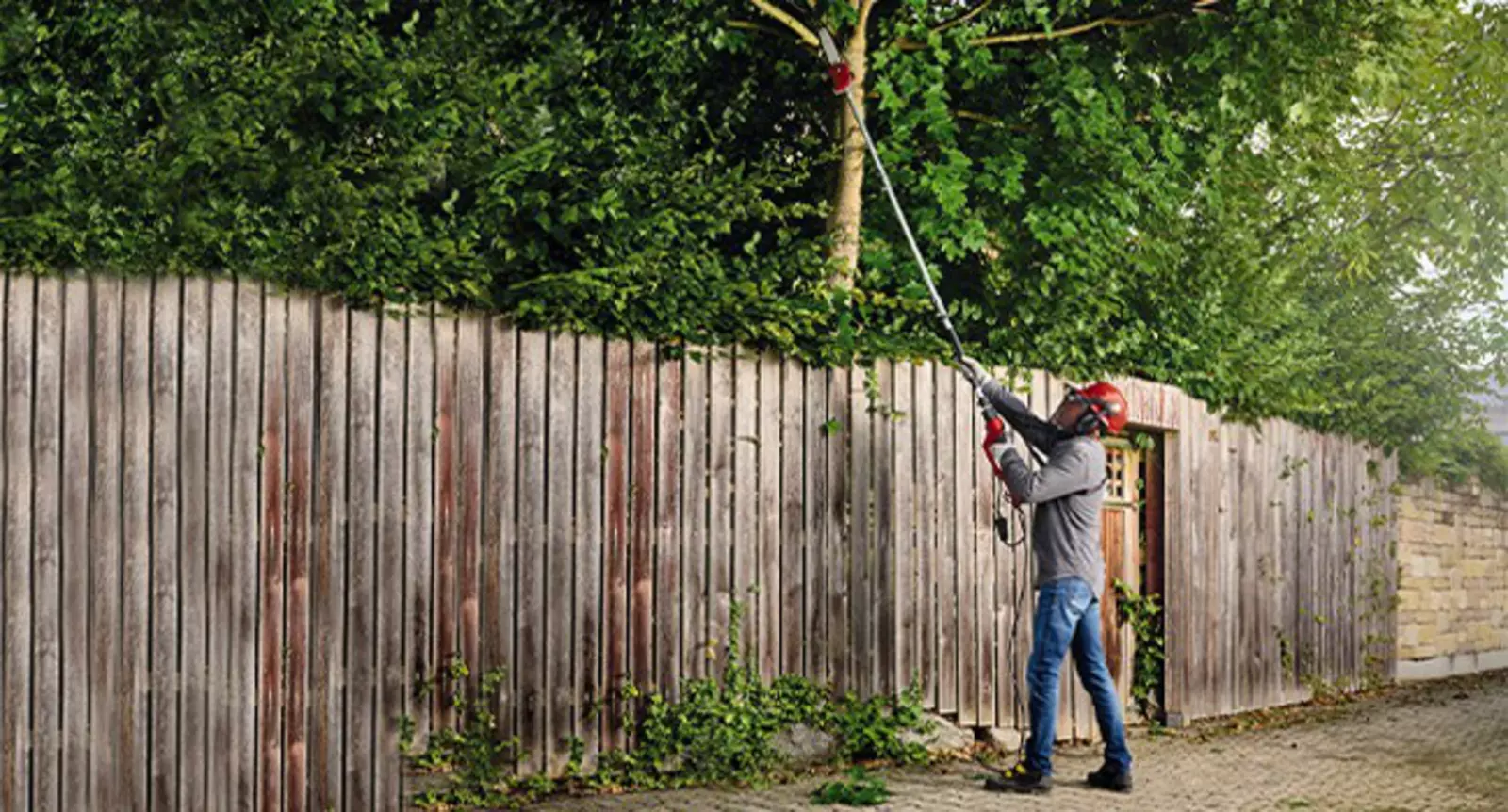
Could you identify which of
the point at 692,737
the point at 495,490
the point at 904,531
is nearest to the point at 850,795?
the point at 692,737

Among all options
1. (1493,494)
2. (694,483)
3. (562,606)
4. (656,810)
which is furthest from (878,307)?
(1493,494)

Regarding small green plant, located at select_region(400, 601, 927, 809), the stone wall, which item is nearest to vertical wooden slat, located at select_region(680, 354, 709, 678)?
small green plant, located at select_region(400, 601, 927, 809)

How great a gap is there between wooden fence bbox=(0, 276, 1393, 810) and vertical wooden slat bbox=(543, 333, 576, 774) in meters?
0.01

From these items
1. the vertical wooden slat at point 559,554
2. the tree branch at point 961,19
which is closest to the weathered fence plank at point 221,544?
the vertical wooden slat at point 559,554

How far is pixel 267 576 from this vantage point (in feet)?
24.9

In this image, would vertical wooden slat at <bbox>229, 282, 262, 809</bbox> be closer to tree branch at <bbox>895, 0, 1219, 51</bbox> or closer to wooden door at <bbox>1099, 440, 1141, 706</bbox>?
tree branch at <bbox>895, 0, 1219, 51</bbox>

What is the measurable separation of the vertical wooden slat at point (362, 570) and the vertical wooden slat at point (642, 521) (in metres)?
1.58

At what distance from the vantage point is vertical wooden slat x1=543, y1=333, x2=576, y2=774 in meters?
8.82

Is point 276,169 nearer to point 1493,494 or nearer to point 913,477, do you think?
point 913,477

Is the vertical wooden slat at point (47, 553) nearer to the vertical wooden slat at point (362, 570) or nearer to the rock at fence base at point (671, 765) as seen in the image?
the vertical wooden slat at point (362, 570)

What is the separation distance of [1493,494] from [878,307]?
1320cm

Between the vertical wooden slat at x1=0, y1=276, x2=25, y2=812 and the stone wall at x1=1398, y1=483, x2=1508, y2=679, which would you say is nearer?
the vertical wooden slat at x1=0, y1=276, x2=25, y2=812

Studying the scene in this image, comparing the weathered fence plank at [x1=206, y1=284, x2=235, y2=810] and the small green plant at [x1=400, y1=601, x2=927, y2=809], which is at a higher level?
the weathered fence plank at [x1=206, y1=284, x2=235, y2=810]

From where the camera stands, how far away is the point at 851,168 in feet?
39.7
